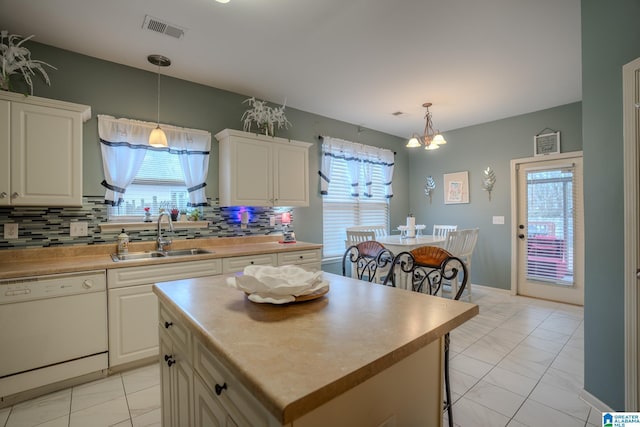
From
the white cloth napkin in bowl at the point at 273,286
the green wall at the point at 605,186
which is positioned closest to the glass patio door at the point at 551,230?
the green wall at the point at 605,186

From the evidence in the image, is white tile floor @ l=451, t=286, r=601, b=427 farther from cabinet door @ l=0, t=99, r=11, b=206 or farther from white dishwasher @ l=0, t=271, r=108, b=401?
cabinet door @ l=0, t=99, r=11, b=206

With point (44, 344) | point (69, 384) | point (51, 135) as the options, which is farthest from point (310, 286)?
point (51, 135)

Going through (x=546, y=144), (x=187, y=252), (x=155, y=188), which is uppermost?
(x=546, y=144)

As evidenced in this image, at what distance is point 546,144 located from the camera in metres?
4.21

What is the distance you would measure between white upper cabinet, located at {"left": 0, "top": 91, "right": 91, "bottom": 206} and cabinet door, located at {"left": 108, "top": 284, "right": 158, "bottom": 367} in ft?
2.75

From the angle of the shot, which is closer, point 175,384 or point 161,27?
point 175,384

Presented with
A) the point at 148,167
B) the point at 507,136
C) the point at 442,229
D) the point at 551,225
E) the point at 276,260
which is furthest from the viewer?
the point at 442,229

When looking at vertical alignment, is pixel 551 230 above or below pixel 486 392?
above

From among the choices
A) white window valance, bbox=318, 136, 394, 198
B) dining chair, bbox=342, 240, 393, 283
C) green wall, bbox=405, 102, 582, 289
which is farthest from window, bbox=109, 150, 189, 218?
green wall, bbox=405, 102, 582, 289

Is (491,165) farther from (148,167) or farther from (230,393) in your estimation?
(230,393)

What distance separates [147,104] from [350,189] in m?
2.92

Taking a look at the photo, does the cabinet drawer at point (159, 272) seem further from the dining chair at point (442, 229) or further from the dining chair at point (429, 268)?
the dining chair at point (442, 229)

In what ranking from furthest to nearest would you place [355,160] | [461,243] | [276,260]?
[355,160] < [461,243] < [276,260]

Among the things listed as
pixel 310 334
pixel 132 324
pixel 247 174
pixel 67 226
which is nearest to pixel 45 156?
pixel 67 226
